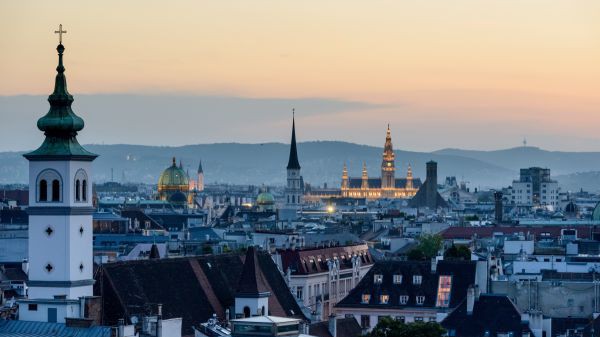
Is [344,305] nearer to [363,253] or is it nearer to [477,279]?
[477,279]

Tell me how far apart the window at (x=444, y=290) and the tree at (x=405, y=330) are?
2771cm

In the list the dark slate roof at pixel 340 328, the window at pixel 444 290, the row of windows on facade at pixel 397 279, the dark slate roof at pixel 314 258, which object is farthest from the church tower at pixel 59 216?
the dark slate roof at pixel 314 258

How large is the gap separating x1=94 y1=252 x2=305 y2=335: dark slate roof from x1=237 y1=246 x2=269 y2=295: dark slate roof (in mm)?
877

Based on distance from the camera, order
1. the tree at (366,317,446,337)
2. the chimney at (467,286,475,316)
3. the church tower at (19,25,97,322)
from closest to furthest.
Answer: the church tower at (19,25,97,322) → the tree at (366,317,446,337) → the chimney at (467,286,475,316)

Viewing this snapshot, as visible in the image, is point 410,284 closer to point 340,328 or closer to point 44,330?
point 340,328

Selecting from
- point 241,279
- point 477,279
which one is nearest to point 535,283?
point 477,279

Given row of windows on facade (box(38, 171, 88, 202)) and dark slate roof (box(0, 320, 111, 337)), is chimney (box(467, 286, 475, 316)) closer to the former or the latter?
row of windows on facade (box(38, 171, 88, 202))

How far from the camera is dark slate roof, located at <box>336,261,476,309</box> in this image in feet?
358

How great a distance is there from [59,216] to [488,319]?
25820 mm

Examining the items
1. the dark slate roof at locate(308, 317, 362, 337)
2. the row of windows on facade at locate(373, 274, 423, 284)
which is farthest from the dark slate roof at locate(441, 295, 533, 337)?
the row of windows on facade at locate(373, 274, 423, 284)

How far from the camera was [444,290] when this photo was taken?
110000 millimetres

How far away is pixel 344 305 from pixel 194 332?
30.1 m

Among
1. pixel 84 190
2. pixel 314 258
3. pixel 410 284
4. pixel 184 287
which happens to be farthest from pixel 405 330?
pixel 314 258

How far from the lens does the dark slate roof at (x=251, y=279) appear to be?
87438 millimetres
